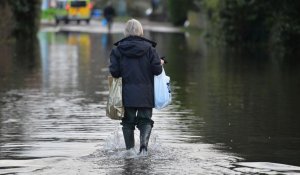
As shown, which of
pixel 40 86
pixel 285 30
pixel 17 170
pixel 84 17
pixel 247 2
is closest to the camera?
pixel 17 170

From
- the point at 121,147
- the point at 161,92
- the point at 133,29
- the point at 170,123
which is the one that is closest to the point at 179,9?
the point at 170,123

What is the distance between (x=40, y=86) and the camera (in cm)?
1828

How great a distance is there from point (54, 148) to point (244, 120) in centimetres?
371

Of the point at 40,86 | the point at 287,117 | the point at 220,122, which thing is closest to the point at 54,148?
the point at 220,122

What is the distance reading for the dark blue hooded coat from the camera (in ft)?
31.3

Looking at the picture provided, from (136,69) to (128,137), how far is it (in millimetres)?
811

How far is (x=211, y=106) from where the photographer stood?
14734mm

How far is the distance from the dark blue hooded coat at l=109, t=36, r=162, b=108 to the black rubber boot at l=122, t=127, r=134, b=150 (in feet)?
1.17

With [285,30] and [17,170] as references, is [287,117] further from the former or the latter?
[285,30]

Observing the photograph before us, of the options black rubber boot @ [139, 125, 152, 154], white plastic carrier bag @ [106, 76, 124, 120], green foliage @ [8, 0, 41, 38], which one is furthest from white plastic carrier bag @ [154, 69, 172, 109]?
green foliage @ [8, 0, 41, 38]

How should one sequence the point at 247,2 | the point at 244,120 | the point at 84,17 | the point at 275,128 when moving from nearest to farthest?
the point at 275,128
the point at 244,120
the point at 247,2
the point at 84,17

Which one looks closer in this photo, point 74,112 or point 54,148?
point 54,148

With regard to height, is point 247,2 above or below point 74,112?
above

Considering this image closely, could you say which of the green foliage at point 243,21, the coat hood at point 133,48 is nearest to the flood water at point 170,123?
the coat hood at point 133,48
